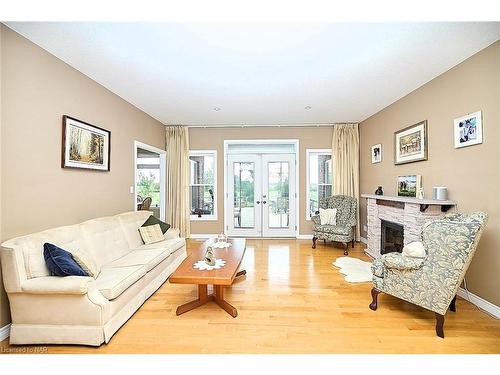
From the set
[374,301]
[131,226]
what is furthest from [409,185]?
[131,226]

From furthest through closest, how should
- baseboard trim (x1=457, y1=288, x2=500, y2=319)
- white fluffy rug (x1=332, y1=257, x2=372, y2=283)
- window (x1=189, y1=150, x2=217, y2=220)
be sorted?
window (x1=189, y1=150, x2=217, y2=220)
white fluffy rug (x1=332, y1=257, x2=372, y2=283)
baseboard trim (x1=457, y1=288, x2=500, y2=319)

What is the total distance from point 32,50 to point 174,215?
3.89 metres

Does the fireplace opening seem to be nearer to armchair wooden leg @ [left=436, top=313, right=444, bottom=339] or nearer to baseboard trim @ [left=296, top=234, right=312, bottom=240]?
armchair wooden leg @ [left=436, top=313, right=444, bottom=339]

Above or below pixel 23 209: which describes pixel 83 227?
below

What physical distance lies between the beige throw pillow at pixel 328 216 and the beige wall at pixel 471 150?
1.69m

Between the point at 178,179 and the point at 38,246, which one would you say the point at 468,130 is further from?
the point at 178,179

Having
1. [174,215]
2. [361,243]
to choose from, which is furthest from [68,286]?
[361,243]

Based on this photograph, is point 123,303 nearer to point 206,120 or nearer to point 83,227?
point 83,227

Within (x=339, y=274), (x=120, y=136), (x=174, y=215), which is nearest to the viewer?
(x=339, y=274)

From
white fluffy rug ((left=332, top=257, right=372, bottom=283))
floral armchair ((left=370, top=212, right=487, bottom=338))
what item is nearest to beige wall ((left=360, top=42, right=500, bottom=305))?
floral armchair ((left=370, top=212, right=487, bottom=338))

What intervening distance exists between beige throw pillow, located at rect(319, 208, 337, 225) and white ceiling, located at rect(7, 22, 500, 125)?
216 centimetres

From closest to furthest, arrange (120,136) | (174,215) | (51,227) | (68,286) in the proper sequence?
(68,286) < (51,227) < (120,136) < (174,215)

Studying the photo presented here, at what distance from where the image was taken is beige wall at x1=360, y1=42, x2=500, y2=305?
237 centimetres

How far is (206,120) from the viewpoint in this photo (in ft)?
17.1
